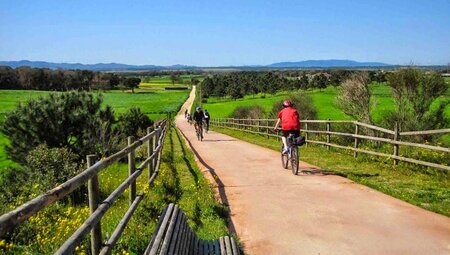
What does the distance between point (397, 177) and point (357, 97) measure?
61.9 ft

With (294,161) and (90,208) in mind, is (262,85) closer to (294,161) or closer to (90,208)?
(294,161)

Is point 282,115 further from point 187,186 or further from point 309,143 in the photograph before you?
point 309,143

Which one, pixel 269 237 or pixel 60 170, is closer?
pixel 269 237

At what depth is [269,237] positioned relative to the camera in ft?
20.9

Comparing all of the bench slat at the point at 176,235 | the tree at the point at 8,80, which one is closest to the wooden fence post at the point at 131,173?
the bench slat at the point at 176,235

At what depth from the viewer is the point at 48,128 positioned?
30734 mm

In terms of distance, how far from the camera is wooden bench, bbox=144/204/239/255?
13.2ft

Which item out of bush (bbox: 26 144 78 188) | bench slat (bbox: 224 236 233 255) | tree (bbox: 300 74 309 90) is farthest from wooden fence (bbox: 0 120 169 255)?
tree (bbox: 300 74 309 90)

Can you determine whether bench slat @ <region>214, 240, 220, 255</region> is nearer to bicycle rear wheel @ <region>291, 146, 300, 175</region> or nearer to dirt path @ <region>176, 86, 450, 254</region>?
dirt path @ <region>176, 86, 450, 254</region>

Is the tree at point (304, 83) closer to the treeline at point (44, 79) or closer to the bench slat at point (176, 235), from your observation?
the treeline at point (44, 79)

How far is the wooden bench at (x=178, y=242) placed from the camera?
4020 mm

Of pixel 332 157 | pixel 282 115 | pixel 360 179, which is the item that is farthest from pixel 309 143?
pixel 360 179

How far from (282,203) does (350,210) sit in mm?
1270

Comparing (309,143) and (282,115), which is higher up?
(282,115)
